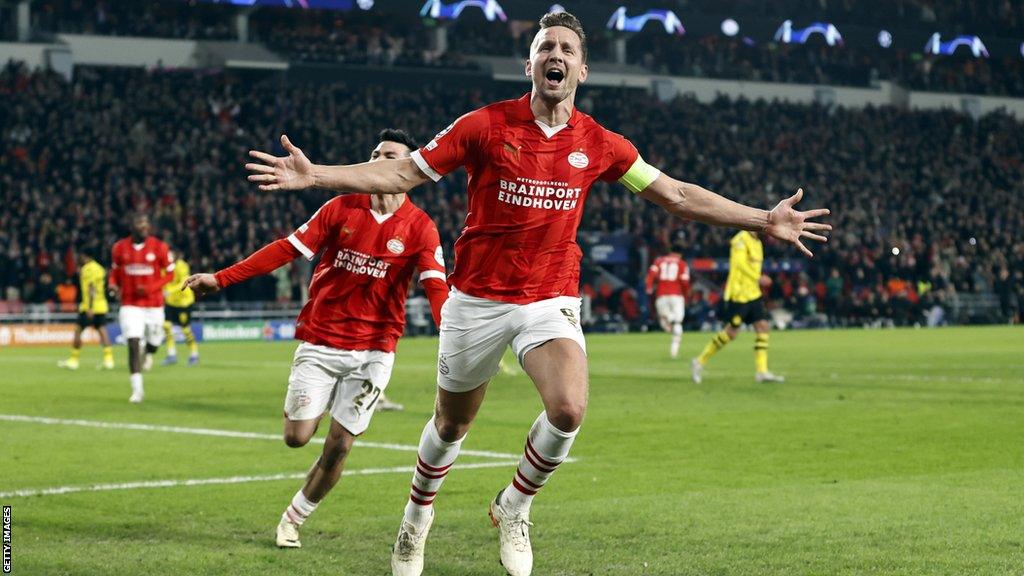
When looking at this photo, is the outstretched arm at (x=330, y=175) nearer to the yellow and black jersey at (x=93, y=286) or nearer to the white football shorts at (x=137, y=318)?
the white football shorts at (x=137, y=318)

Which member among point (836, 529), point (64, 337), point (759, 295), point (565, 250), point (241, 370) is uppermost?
point (565, 250)

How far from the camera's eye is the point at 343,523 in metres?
8.69

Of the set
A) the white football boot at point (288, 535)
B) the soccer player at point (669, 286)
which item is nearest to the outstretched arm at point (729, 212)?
the white football boot at point (288, 535)

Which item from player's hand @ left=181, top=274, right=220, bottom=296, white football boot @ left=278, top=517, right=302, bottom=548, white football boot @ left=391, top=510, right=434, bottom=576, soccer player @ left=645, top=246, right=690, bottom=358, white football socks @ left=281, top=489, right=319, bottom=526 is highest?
player's hand @ left=181, top=274, right=220, bottom=296

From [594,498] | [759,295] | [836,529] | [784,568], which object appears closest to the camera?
[784,568]

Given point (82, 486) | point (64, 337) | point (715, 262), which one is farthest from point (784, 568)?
point (715, 262)

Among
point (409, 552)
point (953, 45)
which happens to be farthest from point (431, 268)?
point (953, 45)

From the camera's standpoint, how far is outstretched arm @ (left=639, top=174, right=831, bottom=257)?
714cm

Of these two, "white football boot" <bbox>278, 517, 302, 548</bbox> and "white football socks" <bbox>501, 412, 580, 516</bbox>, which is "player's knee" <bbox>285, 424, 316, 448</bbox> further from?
"white football socks" <bbox>501, 412, 580, 516</bbox>

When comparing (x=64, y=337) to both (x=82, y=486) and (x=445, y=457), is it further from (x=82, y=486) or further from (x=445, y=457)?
(x=445, y=457)

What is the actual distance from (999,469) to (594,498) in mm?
3450

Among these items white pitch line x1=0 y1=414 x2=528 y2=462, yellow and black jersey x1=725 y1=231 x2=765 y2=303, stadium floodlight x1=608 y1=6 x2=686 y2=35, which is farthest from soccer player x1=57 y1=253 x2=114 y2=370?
stadium floodlight x1=608 y1=6 x2=686 y2=35

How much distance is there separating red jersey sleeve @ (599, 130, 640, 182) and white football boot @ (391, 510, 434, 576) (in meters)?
1.98

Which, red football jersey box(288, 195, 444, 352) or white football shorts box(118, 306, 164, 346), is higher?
red football jersey box(288, 195, 444, 352)
